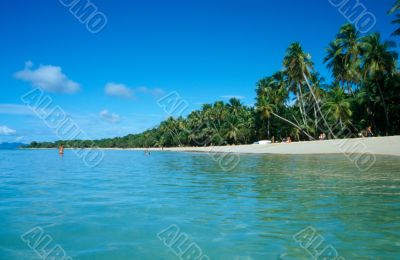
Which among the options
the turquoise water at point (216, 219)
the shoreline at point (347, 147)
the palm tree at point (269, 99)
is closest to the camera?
the turquoise water at point (216, 219)

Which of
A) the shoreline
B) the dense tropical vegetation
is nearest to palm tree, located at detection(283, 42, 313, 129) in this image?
the dense tropical vegetation

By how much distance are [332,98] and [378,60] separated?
32.6 feet

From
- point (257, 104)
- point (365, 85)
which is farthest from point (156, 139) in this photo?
point (365, 85)

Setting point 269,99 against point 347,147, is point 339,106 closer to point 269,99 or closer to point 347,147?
point 347,147

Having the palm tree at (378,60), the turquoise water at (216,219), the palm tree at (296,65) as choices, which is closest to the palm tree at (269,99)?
the palm tree at (296,65)

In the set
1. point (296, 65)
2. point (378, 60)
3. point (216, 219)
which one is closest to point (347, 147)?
point (378, 60)

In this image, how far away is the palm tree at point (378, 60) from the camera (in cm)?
4141

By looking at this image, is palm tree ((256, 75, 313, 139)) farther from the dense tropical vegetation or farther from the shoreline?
the shoreline

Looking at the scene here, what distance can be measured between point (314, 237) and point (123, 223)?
150 inches

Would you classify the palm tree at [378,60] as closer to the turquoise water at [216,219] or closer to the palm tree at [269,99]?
the palm tree at [269,99]

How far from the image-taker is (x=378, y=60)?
4156 cm

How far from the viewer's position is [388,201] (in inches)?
362

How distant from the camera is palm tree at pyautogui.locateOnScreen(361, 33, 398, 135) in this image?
136 ft

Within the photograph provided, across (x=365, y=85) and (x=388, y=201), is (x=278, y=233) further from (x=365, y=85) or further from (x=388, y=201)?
(x=365, y=85)
